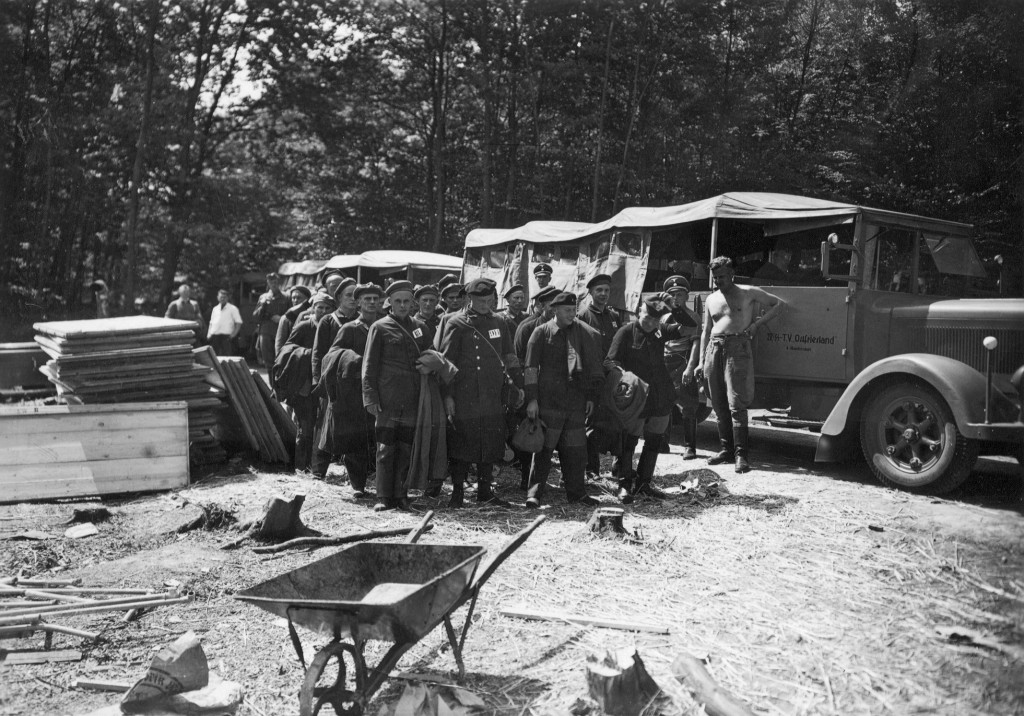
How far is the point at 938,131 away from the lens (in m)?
15.0

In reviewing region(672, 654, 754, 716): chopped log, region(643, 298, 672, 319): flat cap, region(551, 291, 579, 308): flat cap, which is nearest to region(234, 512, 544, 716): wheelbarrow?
region(672, 654, 754, 716): chopped log

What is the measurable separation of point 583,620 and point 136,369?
5386 millimetres

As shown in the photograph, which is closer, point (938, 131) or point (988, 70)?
point (988, 70)

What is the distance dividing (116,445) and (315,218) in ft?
64.9

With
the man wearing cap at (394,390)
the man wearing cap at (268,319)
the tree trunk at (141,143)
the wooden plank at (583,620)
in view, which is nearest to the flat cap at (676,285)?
the man wearing cap at (394,390)

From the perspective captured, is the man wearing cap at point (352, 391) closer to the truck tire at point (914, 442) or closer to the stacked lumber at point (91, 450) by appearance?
the stacked lumber at point (91, 450)

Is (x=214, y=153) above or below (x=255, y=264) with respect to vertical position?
above

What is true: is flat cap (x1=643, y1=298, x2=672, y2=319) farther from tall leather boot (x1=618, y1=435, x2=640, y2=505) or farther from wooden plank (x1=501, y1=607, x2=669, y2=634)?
wooden plank (x1=501, y1=607, x2=669, y2=634)

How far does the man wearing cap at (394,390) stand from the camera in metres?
6.90

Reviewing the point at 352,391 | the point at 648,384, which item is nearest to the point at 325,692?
the point at 352,391

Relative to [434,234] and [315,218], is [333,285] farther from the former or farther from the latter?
[315,218]

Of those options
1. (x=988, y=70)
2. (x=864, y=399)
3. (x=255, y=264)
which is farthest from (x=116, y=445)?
(x=255, y=264)

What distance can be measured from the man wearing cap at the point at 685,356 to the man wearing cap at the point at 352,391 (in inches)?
111

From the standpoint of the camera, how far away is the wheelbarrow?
10.8 feet
